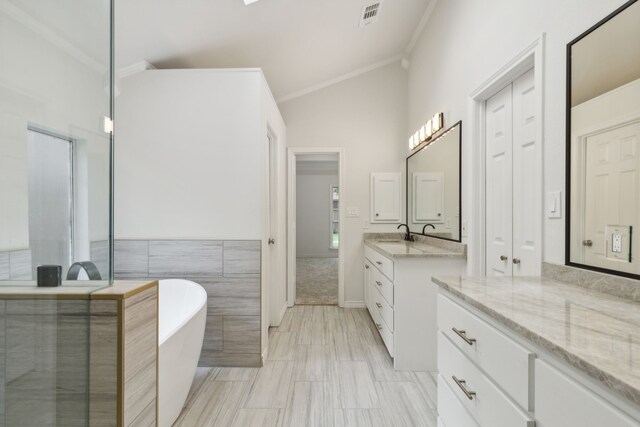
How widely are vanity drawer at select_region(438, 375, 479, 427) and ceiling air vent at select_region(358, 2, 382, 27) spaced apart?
2.80m

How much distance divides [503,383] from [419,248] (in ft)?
6.35

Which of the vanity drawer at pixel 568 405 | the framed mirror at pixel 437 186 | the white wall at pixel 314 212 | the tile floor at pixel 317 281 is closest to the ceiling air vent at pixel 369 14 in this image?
the framed mirror at pixel 437 186

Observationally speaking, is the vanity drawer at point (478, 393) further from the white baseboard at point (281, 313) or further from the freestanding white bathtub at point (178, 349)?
the white baseboard at point (281, 313)

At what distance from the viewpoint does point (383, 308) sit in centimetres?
263

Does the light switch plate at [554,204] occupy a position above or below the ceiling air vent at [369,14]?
below

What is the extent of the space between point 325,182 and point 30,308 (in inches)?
295

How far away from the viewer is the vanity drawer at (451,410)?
1.07 m

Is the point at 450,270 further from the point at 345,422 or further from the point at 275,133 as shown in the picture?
the point at 275,133

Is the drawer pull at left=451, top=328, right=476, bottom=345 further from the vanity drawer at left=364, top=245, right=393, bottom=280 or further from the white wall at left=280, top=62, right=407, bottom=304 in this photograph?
the white wall at left=280, top=62, right=407, bottom=304

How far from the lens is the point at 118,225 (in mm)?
2363

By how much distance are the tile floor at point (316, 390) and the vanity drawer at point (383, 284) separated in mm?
477

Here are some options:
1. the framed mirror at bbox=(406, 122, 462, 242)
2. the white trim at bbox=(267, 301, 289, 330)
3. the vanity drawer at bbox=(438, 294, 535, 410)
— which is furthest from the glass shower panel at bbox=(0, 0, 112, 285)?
the white trim at bbox=(267, 301, 289, 330)

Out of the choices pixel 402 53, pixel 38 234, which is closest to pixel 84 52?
pixel 38 234

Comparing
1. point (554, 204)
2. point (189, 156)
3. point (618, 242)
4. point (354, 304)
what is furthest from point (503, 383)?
point (354, 304)
